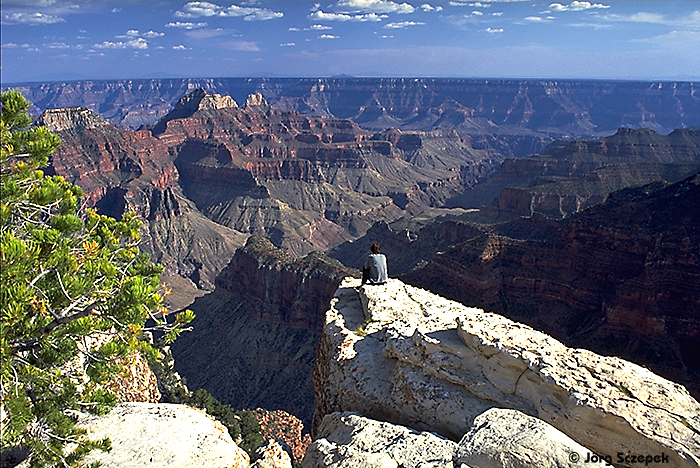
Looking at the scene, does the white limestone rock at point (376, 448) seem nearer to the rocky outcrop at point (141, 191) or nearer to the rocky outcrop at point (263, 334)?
the rocky outcrop at point (263, 334)

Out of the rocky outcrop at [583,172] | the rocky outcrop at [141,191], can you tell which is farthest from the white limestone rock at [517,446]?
the rocky outcrop at [141,191]

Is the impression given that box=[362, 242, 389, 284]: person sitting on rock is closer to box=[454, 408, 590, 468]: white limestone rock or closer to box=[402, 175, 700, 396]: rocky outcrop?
box=[454, 408, 590, 468]: white limestone rock

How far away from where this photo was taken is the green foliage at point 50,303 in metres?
11.0

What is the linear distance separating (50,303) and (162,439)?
7304 mm

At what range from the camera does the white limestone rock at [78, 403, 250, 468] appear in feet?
50.9

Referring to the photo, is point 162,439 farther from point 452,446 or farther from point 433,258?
point 433,258

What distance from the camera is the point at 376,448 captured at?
38.7ft

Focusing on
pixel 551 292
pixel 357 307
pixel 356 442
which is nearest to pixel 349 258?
pixel 551 292

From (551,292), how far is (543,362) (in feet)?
127

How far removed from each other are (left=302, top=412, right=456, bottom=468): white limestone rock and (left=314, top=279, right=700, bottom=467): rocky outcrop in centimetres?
95

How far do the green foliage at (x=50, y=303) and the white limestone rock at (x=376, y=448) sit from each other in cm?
491

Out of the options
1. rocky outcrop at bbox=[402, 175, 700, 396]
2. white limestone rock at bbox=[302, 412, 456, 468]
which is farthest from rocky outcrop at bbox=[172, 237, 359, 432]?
white limestone rock at bbox=[302, 412, 456, 468]

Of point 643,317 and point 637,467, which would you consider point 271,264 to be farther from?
point 637,467

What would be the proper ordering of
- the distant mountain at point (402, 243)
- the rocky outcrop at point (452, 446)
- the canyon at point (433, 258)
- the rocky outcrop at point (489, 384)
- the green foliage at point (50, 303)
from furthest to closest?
1. the distant mountain at point (402, 243)
2. the canyon at point (433, 258)
3. the green foliage at point (50, 303)
4. the rocky outcrop at point (489, 384)
5. the rocky outcrop at point (452, 446)
